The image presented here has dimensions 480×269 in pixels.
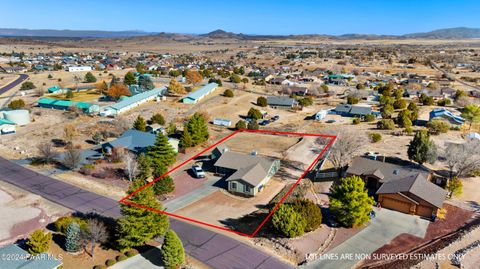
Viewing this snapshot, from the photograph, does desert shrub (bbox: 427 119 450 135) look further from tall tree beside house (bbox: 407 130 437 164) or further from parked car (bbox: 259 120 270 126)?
parked car (bbox: 259 120 270 126)

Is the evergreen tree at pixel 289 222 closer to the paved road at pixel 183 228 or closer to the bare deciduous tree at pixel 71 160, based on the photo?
the paved road at pixel 183 228

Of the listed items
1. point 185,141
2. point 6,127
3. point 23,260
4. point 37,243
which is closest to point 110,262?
point 37,243

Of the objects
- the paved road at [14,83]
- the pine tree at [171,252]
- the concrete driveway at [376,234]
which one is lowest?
the concrete driveway at [376,234]

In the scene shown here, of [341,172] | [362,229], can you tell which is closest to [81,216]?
[362,229]

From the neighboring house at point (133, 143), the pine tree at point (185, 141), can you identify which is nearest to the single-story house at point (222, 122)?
the pine tree at point (185, 141)

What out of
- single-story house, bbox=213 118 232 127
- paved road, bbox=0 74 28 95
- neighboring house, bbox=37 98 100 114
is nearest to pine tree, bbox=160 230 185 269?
single-story house, bbox=213 118 232 127
